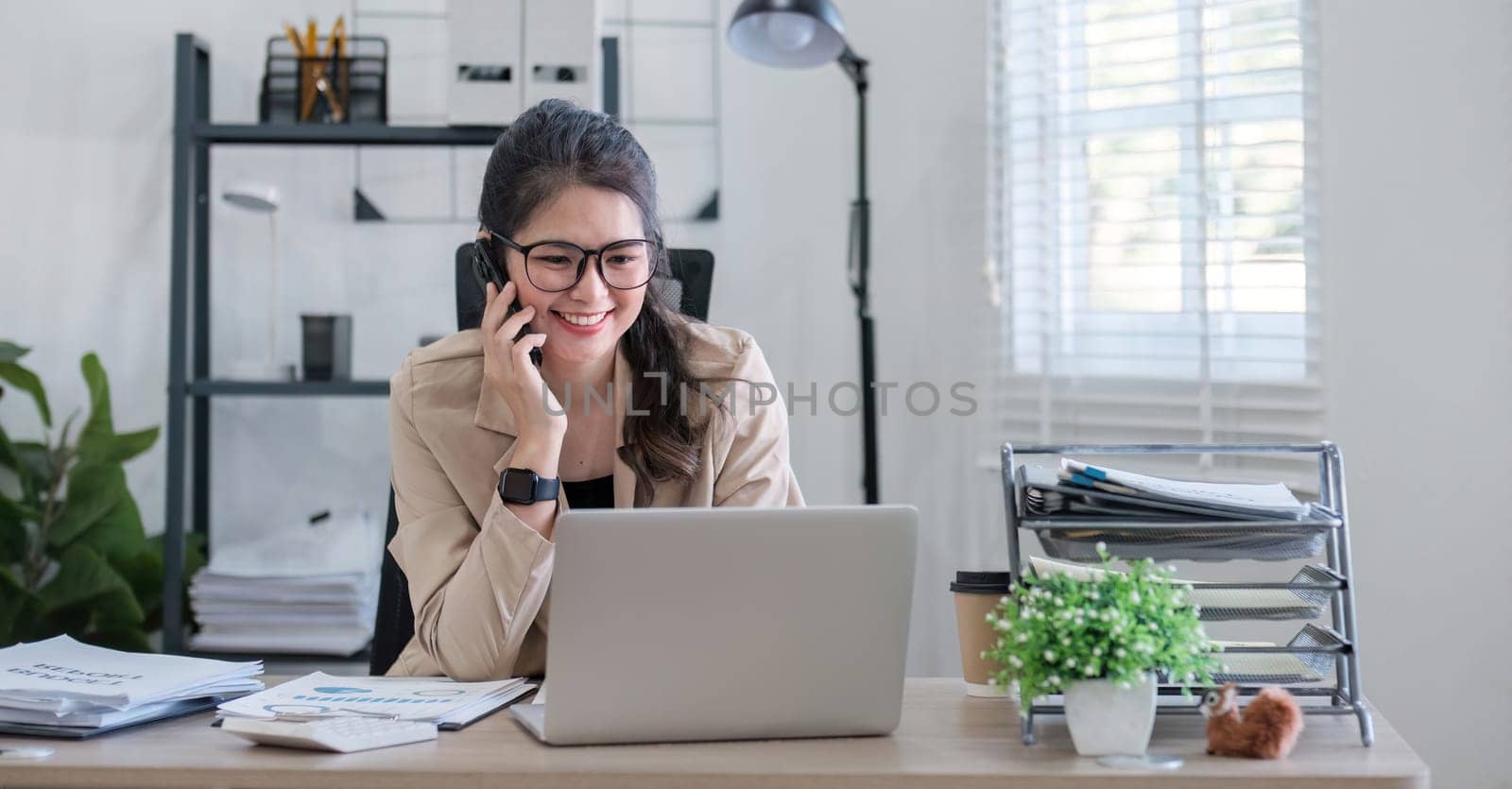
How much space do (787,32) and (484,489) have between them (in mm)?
1137

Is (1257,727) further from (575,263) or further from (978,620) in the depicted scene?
(575,263)

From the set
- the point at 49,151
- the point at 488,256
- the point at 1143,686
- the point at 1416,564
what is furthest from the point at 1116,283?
the point at 49,151

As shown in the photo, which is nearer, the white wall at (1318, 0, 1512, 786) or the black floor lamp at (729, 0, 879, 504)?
the white wall at (1318, 0, 1512, 786)

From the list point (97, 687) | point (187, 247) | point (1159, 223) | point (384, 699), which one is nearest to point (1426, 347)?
point (1159, 223)

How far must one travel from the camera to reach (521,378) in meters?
1.41

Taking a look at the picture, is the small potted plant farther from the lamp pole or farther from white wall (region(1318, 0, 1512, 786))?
the lamp pole

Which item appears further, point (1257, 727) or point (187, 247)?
point (187, 247)

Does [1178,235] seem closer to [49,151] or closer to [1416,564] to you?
[1416,564]

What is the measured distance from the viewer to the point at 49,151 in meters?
2.61

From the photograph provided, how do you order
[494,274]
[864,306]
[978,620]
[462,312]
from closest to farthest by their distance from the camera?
[978,620]
[494,274]
[462,312]
[864,306]

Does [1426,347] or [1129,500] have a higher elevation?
[1426,347]

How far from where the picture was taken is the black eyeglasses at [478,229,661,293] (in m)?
1.41

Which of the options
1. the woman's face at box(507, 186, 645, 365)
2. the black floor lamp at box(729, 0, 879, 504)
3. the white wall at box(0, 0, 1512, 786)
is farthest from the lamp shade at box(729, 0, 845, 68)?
the woman's face at box(507, 186, 645, 365)

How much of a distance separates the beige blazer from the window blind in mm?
1010
